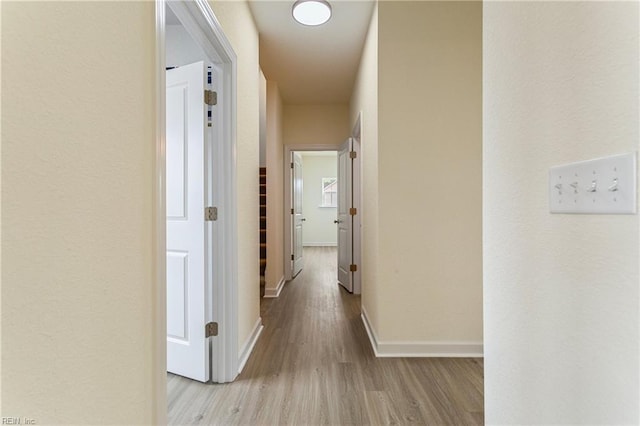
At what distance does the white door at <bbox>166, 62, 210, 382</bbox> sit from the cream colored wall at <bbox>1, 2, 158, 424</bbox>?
2.93 ft

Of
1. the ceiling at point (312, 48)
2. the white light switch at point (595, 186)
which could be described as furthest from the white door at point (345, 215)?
the white light switch at point (595, 186)

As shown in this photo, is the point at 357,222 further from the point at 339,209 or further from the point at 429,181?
the point at 429,181

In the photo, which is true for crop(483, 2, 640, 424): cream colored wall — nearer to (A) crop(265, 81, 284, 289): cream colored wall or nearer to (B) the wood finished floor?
(B) the wood finished floor

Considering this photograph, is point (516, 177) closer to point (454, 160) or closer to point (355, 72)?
point (454, 160)

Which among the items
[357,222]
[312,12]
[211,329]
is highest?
[312,12]

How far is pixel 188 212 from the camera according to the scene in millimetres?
1979

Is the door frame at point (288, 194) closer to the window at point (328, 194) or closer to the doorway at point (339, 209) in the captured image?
the doorway at point (339, 209)

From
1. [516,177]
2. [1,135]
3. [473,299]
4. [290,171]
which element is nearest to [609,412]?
[516,177]

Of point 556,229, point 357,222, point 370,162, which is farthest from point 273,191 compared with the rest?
point 556,229

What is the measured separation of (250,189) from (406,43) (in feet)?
5.24

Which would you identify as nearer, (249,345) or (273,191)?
(249,345)

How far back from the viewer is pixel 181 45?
8.45 feet

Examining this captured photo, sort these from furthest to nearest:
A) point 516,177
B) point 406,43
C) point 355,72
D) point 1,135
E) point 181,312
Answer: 1. point 355,72
2. point 406,43
3. point 181,312
4. point 516,177
5. point 1,135

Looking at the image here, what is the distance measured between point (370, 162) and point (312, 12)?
125 cm
